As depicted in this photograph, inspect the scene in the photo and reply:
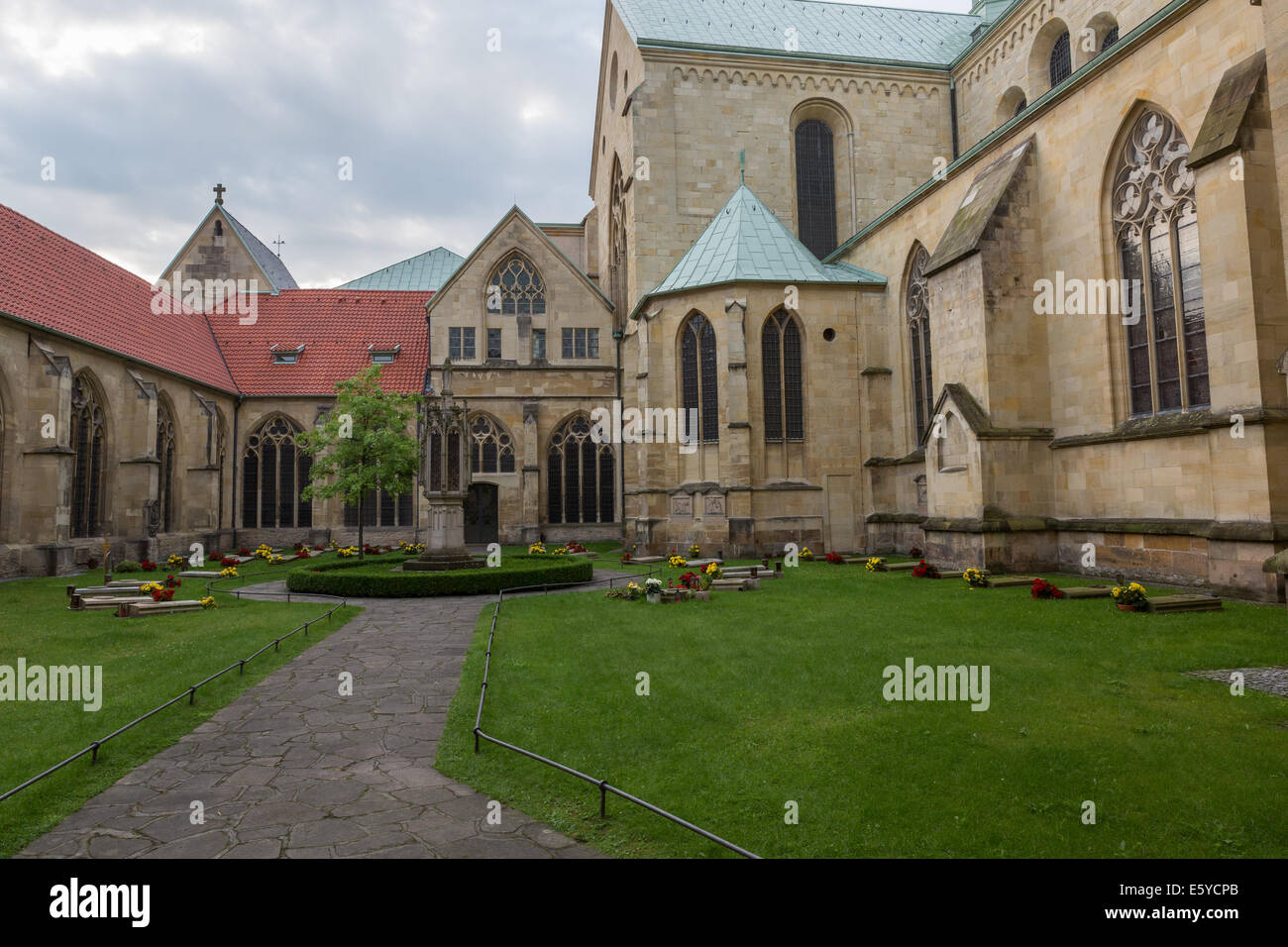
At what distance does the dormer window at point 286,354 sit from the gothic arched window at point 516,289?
9.37 meters

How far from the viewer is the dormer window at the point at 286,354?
114ft

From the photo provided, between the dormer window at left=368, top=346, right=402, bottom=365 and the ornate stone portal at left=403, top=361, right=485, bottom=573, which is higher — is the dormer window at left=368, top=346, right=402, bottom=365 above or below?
above

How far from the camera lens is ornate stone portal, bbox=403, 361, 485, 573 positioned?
1939cm

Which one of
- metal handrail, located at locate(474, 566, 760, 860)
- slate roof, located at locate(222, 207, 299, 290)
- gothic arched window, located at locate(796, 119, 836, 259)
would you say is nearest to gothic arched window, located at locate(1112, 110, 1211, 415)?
metal handrail, located at locate(474, 566, 760, 860)

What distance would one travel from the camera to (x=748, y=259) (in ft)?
84.8

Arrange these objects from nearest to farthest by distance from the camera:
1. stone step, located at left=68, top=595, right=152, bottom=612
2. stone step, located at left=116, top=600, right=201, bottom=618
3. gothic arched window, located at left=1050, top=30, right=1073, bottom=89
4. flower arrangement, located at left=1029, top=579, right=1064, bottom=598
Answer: flower arrangement, located at left=1029, top=579, right=1064, bottom=598, stone step, located at left=116, top=600, right=201, bottom=618, stone step, located at left=68, top=595, right=152, bottom=612, gothic arched window, located at left=1050, top=30, right=1073, bottom=89

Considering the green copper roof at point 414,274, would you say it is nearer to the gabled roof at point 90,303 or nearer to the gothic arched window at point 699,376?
the gabled roof at point 90,303

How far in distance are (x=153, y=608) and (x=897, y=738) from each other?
1391cm

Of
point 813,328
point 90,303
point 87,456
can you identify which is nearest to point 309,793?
point 813,328

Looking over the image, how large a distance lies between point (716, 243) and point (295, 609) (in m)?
18.8

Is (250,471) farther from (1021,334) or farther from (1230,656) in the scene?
(1230,656)

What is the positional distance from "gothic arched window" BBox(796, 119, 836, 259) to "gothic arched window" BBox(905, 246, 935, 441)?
834cm

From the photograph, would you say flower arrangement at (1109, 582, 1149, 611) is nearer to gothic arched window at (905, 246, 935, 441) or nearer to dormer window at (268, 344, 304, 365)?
gothic arched window at (905, 246, 935, 441)

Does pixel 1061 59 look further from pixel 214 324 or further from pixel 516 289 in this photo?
pixel 214 324
